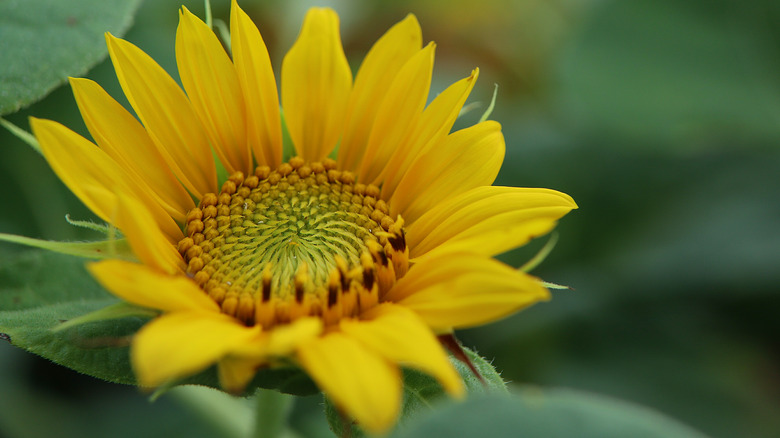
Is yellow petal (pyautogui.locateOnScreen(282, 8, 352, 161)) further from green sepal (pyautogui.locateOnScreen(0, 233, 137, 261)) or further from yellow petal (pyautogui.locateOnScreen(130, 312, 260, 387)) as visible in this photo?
yellow petal (pyautogui.locateOnScreen(130, 312, 260, 387))

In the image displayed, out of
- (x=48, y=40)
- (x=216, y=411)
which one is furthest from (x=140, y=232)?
(x=216, y=411)

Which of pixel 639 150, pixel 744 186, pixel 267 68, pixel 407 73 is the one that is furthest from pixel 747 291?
pixel 267 68

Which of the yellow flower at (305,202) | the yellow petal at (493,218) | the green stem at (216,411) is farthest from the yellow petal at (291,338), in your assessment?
the green stem at (216,411)

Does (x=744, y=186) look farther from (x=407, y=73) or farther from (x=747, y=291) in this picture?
(x=407, y=73)

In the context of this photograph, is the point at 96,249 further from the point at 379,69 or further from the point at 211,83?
the point at 379,69

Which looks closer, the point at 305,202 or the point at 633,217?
the point at 305,202
